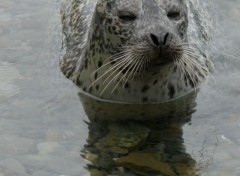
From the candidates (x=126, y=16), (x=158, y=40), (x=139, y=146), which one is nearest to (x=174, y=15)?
(x=126, y=16)

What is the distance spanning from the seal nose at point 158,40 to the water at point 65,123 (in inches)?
38.0

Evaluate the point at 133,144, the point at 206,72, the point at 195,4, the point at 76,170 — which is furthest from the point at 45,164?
the point at 195,4

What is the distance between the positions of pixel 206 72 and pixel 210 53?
515mm

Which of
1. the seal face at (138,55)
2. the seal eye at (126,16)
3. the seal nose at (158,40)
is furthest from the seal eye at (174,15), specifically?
the seal nose at (158,40)

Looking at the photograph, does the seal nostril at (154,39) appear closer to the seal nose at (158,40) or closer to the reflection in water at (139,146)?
the seal nose at (158,40)

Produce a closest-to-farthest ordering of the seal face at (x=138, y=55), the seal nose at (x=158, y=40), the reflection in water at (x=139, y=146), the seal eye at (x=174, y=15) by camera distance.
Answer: the reflection in water at (x=139, y=146) → the seal nose at (x=158, y=40) → the seal face at (x=138, y=55) → the seal eye at (x=174, y=15)

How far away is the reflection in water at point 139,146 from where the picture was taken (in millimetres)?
7438

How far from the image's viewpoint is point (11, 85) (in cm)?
915

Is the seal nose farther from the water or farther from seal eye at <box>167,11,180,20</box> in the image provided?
the water

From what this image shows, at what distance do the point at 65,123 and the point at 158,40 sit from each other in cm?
139

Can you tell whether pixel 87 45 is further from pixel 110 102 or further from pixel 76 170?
pixel 76 170

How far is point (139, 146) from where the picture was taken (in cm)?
785

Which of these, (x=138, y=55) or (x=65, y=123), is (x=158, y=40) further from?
(x=65, y=123)

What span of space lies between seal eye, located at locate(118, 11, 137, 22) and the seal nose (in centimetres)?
49
